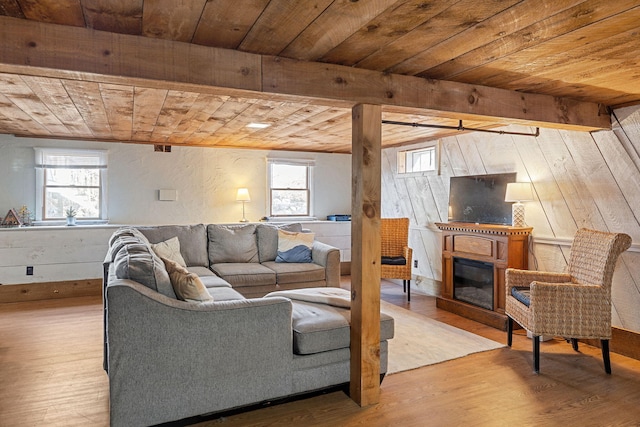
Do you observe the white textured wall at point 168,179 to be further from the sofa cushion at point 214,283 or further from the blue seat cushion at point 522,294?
the blue seat cushion at point 522,294

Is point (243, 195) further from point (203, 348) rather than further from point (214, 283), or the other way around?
point (203, 348)

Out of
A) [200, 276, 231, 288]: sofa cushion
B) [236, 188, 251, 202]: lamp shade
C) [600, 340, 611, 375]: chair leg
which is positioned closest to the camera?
[600, 340, 611, 375]: chair leg

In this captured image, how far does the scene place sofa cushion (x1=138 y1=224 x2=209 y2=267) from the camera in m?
→ 4.88

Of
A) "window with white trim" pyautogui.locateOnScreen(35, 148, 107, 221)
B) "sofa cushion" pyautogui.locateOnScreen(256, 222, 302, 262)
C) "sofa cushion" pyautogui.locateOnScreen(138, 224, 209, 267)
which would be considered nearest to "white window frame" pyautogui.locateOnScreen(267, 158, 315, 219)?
"sofa cushion" pyautogui.locateOnScreen(256, 222, 302, 262)

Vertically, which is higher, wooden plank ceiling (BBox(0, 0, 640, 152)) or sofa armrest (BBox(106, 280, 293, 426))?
wooden plank ceiling (BBox(0, 0, 640, 152))

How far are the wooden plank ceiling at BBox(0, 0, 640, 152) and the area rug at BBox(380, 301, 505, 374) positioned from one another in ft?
7.15

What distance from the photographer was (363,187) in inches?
102

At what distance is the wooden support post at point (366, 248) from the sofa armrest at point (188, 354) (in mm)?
464

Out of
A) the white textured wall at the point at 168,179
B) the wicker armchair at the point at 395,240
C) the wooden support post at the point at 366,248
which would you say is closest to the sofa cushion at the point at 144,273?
the wooden support post at the point at 366,248

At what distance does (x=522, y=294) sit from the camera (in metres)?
3.50

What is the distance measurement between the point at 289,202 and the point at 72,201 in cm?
321

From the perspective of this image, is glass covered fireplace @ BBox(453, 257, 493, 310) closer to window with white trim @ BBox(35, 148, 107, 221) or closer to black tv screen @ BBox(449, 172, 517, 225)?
black tv screen @ BBox(449, 172, 517, 225)

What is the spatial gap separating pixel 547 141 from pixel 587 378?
232 centimetres

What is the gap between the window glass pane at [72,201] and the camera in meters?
5.68
